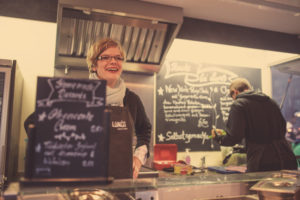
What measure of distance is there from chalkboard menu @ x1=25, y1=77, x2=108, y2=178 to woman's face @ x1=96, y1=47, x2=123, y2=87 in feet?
2.95

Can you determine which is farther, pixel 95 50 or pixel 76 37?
pixel 76 37

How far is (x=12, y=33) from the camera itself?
10.6 feet

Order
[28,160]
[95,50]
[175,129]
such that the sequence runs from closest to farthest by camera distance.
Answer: [28,160], [95,50], [175,129]

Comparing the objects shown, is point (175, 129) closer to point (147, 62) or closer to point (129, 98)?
point (147, 62)

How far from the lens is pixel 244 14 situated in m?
3.41

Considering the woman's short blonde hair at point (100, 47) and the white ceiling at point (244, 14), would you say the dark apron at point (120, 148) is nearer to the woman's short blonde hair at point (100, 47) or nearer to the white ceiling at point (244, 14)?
the woman's short blonde hair at point (100, 47)

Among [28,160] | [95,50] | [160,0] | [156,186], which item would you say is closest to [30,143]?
[28,160]

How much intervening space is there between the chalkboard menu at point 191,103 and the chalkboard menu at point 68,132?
2.74 metres

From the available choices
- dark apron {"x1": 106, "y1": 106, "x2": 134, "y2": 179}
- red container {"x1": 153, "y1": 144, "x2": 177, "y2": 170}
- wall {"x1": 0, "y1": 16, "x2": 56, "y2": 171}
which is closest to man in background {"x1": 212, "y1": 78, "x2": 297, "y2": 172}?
red container {"x1": 153, "y1": 144, "x2": 177, "y2": 170}

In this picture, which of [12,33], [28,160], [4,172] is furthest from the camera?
[12,33]

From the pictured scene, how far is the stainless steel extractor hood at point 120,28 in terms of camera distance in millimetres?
2717

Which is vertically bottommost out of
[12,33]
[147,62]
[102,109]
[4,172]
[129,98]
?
[4,172]

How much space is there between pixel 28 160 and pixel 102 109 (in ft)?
0.95

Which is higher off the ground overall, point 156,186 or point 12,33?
point 12,33
